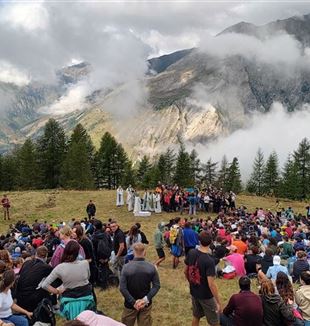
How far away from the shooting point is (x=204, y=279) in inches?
340

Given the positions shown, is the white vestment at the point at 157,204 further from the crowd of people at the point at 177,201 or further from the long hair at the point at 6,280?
the long hair at the point at 6,280

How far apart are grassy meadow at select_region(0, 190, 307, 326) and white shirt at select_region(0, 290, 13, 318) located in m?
4.09

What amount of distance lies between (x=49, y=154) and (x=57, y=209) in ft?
126

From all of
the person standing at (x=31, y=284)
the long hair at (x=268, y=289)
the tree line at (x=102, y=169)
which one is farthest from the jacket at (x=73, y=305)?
the tree line at (x=102, y=169)

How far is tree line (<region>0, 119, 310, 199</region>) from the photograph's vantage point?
7175 cm

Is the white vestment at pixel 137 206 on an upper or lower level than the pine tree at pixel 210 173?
lower

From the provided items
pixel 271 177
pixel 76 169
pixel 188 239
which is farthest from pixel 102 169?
pixel 188 239

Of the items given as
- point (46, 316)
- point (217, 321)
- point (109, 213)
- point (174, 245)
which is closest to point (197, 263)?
point (217, 321)

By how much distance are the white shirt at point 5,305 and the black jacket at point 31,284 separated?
23.0 inches

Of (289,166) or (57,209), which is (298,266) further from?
(289,166)

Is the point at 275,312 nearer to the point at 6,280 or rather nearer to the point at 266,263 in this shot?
the point at 6,280

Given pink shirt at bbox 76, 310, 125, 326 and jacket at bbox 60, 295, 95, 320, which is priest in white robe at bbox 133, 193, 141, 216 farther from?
pink shirt at bbox 76, 310, 125, 326

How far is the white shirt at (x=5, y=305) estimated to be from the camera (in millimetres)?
7945

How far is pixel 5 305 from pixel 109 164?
79.1 meters
